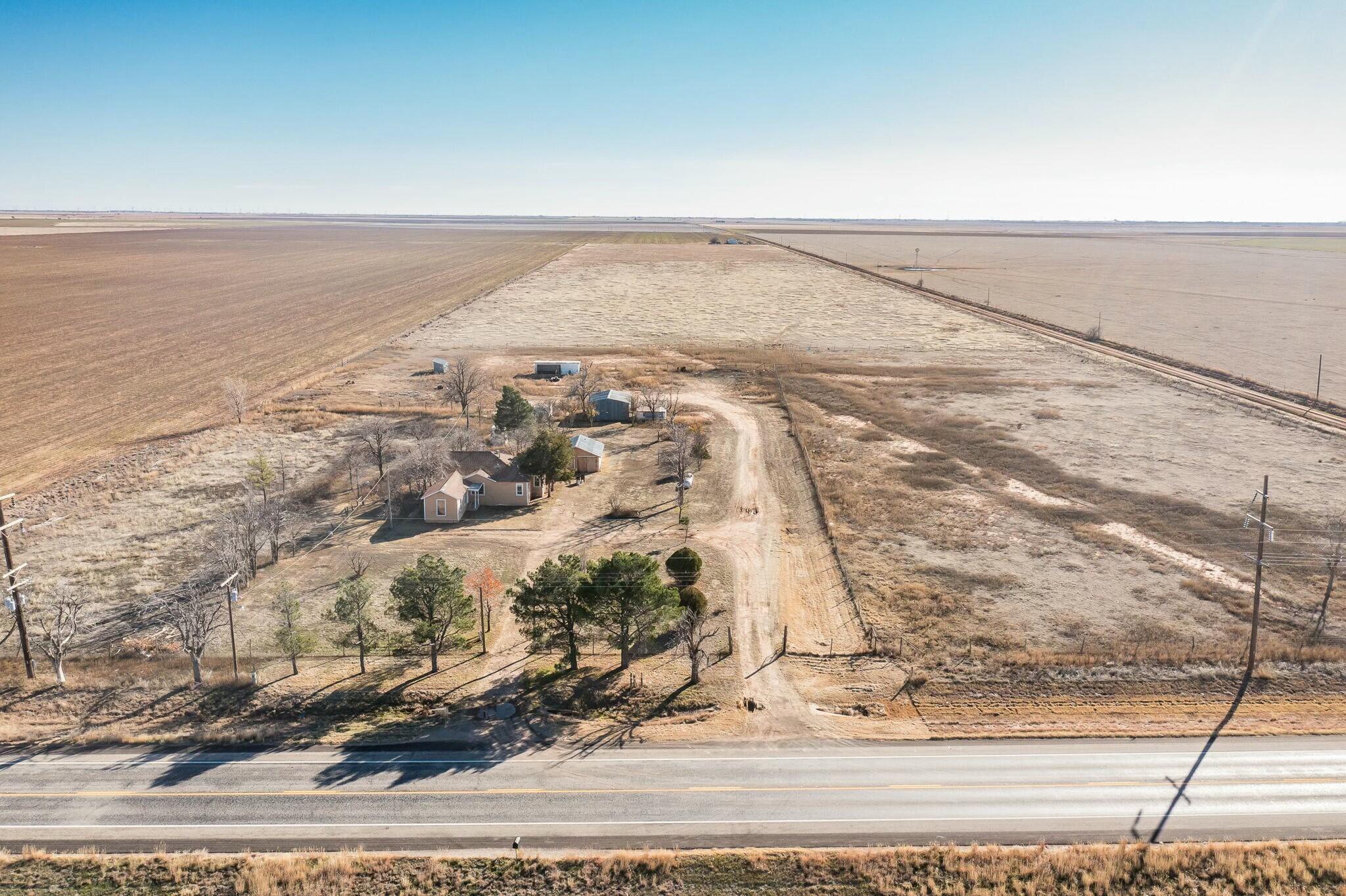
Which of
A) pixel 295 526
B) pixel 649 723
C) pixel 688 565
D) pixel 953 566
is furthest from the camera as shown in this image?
pixel 295 526

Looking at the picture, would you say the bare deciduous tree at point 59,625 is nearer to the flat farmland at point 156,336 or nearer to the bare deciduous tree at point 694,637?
the flat farmland at point 156,336

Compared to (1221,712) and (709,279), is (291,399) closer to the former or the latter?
(1221,712)

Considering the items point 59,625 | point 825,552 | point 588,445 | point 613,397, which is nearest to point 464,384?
point 613,397

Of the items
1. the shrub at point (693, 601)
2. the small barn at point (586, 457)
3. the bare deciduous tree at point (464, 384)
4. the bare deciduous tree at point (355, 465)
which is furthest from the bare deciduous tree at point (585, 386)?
the shrub at point (693, 601)

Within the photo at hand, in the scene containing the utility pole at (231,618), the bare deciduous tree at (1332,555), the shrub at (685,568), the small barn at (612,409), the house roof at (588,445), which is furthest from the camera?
the small barn at (612,409)

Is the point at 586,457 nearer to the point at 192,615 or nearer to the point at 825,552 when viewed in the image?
the point at 825,552

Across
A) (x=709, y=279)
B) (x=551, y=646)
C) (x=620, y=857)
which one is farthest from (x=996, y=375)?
(x=709, y=279)

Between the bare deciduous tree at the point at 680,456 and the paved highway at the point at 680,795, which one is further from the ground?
the bare deciduous tree at the point at 680,456
